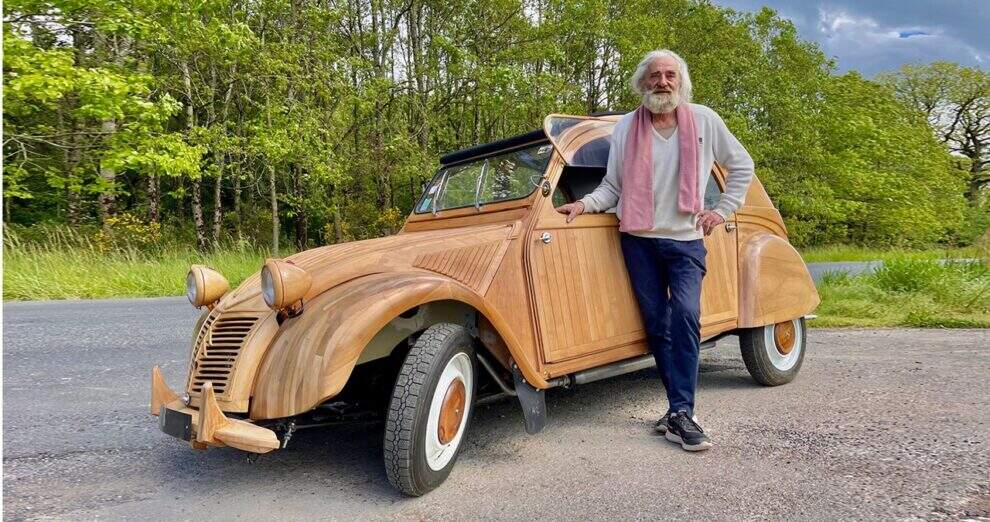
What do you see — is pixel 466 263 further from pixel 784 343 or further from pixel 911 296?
pixel 911 296

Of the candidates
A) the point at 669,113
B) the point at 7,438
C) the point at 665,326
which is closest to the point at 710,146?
the point at 669,113

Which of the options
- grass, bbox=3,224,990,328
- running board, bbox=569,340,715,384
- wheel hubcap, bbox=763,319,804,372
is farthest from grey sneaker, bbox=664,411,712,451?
grass, bbox=3,224,990,328

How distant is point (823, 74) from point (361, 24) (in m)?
25.2

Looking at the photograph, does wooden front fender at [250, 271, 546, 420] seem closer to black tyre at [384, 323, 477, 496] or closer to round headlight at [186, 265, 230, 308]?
black tyre at [384, 323, 477, 496]

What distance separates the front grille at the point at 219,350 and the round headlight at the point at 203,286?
0.97 ft

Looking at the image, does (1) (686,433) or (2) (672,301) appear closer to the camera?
(1) (686,433)

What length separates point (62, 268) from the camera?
9.09 metres

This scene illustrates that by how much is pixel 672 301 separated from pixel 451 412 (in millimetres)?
1458

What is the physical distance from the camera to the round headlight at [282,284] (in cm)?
243

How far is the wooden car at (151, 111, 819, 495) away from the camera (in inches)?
94.6

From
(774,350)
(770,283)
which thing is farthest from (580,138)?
(774,350)

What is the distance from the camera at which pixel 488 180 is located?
3779 mm

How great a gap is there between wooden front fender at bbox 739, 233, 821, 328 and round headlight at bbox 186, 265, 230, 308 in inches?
130

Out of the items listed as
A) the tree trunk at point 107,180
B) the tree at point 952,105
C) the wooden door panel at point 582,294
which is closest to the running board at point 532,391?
the wooden door panel at point 582,294
